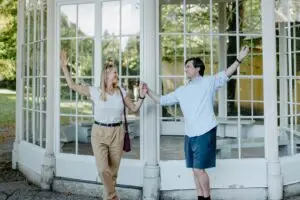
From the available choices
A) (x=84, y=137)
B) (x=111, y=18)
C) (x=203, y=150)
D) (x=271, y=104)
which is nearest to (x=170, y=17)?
(x=111, y=18)

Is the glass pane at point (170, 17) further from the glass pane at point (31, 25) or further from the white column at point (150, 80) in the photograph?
the white column at point (150, 80)

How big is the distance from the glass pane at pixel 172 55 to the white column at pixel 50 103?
3.32 meters

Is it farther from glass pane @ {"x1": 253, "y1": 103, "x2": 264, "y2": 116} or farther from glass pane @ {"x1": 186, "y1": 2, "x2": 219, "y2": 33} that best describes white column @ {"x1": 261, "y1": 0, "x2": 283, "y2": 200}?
glass pane @ {"x1": 186, "y1": 2, "x2": 219, "y2": 33}

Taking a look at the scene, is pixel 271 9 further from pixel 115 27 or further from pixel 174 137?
pixel 174 137

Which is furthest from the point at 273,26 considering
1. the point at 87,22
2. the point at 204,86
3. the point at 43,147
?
the point at 43,147

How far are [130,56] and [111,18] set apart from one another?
58 cm

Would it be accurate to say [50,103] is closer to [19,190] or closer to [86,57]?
[86,57]

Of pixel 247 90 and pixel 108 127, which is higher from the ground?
pixel 247 90

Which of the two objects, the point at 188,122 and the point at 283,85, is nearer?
the point at 188,122

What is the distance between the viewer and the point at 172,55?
8484 mm

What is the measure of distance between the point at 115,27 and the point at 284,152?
280 centimetres

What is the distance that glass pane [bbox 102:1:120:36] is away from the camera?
5133mm

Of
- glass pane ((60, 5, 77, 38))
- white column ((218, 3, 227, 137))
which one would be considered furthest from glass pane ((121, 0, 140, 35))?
white column ((218, 3, 227, 137))

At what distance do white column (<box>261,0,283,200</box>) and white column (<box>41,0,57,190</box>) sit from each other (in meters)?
2.73
